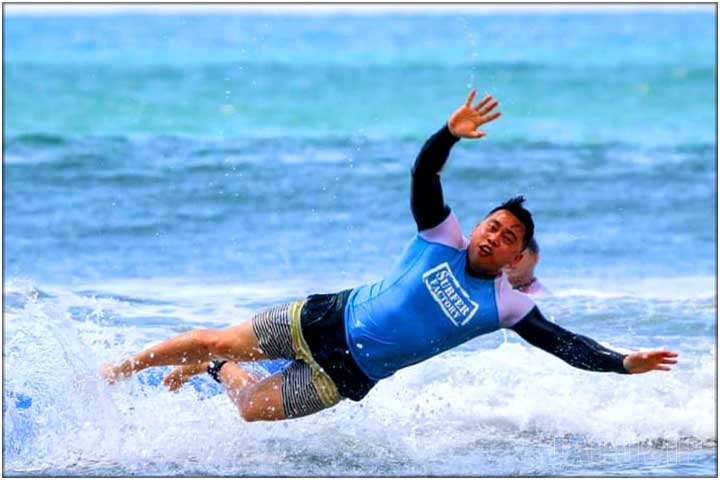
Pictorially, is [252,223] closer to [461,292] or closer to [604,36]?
[461,292]

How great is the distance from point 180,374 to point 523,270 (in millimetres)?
1784

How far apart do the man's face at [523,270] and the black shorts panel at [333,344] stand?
91 centimetres

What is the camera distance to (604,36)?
60906mm

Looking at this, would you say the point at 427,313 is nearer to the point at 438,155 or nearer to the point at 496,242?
the point at 496,242

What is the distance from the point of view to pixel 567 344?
5980 mm

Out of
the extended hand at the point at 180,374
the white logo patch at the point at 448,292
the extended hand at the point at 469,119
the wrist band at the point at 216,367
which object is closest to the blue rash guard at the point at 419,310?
the white logo patch at the point at 448,292

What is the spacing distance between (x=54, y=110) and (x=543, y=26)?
49760 mm

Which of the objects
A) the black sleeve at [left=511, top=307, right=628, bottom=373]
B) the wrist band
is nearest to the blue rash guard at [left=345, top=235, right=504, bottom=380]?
the black sleeve at [left=511, top=307, right=628, bottom=373]

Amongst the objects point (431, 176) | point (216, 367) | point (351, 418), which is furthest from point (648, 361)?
point (216, 367)

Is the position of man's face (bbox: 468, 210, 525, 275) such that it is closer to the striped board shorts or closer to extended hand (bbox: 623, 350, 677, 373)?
extended hand (bbox: 623, 350, 677, 373)

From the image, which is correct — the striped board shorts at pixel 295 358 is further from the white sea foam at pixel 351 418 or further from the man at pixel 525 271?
the man at pixel 525 271

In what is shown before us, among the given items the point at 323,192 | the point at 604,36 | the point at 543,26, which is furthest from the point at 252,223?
the point at 543,26

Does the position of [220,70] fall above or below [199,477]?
below

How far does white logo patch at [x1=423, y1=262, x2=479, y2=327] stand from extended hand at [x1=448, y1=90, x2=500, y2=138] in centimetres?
58
